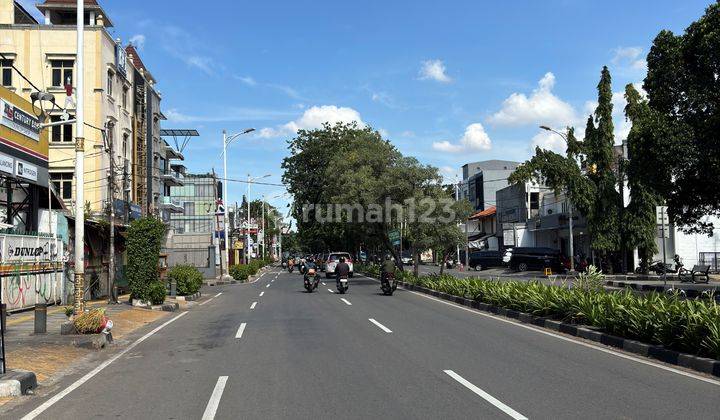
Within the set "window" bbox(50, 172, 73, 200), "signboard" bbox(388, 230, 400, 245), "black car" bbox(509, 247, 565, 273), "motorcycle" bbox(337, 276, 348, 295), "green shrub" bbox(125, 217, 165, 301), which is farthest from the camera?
"black car" bbox(509, 247, 565, 273)

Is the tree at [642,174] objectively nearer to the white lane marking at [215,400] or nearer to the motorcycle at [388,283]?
the motorcycle at [388,283]

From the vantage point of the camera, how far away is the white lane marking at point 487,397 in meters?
6.59

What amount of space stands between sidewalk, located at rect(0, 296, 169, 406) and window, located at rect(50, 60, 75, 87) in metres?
20.2

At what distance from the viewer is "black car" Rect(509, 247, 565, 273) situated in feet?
155

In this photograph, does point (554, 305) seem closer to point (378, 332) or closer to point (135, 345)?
point (378, 332)

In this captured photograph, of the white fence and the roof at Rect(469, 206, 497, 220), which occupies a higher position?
the roof at Rect(469, 206, 497, 220)

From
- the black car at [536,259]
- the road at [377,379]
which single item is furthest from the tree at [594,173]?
the road at [377,379]

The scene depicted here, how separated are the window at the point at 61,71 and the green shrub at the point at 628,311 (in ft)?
91.5

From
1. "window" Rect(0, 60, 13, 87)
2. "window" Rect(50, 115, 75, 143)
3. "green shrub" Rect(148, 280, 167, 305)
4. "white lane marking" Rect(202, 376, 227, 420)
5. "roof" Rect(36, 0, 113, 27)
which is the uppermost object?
"roof" Rect(36, 0, 113, 27)

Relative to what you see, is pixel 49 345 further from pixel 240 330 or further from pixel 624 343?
pixel 624 343

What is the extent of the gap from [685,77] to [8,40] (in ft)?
113

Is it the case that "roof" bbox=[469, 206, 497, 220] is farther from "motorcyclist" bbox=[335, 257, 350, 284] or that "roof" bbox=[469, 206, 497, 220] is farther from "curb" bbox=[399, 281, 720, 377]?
"curb" bbox=[399, 281, 720, 377]

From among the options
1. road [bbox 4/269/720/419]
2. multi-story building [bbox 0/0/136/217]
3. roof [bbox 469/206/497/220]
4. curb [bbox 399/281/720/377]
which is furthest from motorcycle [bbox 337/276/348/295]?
roof [bbox 469/206/497/220]

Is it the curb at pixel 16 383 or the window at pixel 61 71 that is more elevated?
the window at pixel 61 71
